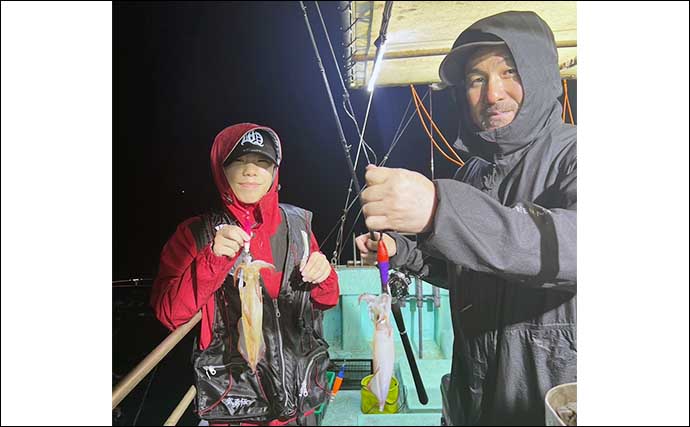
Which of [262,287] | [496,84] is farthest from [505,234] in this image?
[262,287]

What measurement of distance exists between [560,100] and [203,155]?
998mm

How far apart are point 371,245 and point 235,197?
1.32 ft

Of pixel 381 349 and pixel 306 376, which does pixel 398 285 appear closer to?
pixel 381 349

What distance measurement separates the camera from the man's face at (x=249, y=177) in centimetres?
155

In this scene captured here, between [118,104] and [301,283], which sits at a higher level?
[118,104]

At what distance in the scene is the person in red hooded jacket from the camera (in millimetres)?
1557

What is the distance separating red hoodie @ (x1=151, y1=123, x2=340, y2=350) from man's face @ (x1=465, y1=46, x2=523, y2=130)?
1.87ft

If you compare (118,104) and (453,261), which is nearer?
(453,261)

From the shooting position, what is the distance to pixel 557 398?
4.99 ft

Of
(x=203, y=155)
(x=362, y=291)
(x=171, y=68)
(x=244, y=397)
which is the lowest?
(x=244, y=397)

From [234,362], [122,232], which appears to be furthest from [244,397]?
[122,232]

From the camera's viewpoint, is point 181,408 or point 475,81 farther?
point 181,408

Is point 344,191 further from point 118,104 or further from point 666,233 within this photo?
point 666,233

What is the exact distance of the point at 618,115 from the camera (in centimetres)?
152
